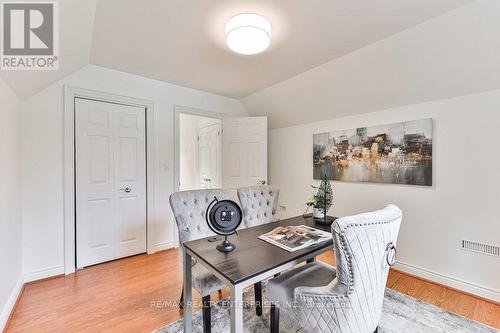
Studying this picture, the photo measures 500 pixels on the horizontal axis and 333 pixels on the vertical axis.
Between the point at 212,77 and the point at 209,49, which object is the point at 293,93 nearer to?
the point at 212,77

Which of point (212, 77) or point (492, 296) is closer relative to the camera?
point (492, 296)

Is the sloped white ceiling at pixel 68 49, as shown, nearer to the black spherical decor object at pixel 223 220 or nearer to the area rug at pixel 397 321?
the black spherical decor object at pixel 223 220

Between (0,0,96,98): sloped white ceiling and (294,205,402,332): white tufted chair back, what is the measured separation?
2191mm

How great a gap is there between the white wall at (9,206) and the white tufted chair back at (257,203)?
1.90 meters

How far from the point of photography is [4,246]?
1768 millimetres

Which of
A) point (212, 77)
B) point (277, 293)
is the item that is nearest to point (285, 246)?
point (277, 293)

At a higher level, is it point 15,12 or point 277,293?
point 15,12

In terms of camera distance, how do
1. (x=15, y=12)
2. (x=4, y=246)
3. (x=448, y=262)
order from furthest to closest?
(x=448, y=262), (x=4, y=246), (x=15, y=12)

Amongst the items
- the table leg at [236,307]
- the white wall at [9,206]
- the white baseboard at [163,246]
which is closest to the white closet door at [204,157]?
the white baseboard at [163,246]

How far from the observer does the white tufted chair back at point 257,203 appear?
2234 mm

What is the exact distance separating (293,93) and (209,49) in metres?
1.38

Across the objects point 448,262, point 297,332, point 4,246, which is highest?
point 4,246

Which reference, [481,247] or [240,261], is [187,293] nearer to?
[240,261]
